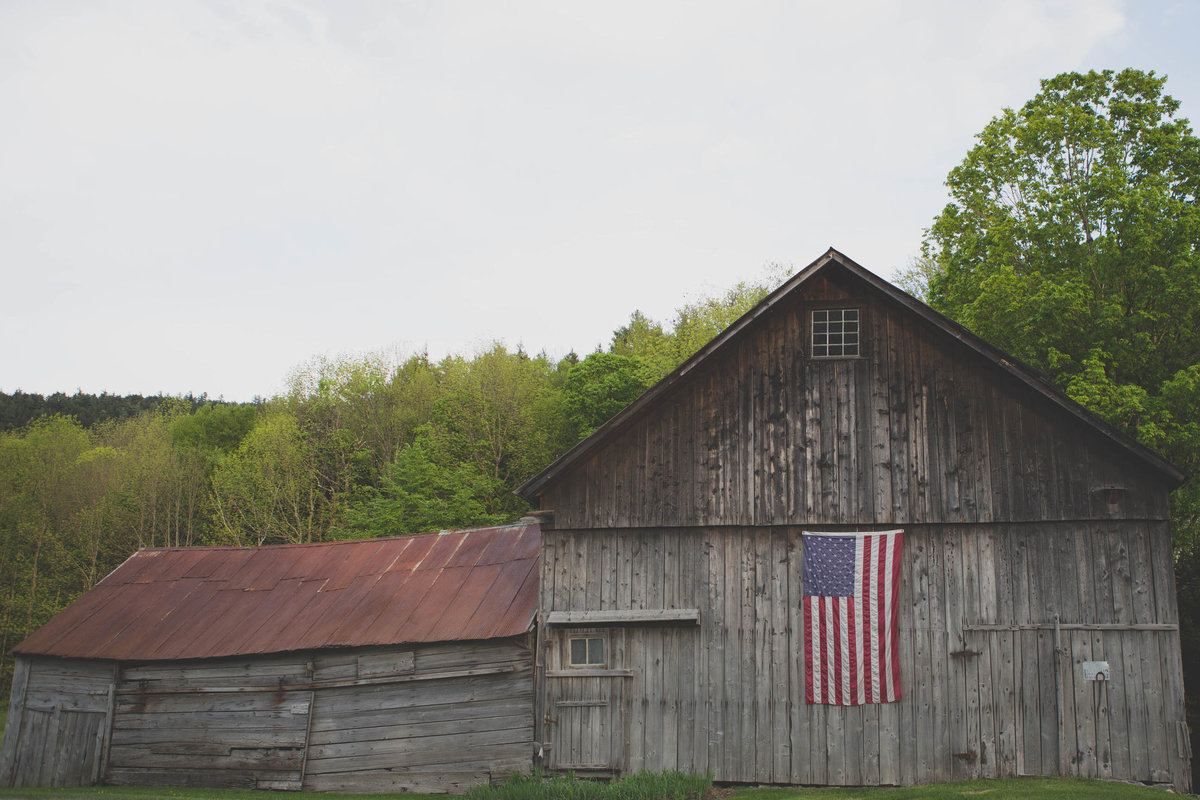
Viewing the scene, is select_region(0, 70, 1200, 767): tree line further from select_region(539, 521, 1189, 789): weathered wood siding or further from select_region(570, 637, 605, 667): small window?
select_region(570, 637, 605, 667): small window

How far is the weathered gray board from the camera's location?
1703 cm

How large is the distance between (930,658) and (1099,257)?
13774 millimetres

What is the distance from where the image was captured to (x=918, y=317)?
1599cm

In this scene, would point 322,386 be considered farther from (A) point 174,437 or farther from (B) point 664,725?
(B) point 664,725

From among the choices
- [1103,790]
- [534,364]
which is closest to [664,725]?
[1103,790]

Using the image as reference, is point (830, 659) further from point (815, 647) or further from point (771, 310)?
point (771, 310)

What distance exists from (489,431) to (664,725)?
110ft

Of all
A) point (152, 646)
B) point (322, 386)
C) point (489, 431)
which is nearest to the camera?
point (152, 646)

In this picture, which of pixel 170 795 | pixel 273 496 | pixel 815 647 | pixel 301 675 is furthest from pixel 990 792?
pixel 273 496

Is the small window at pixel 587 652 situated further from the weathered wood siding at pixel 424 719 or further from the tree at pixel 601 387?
the tree at pixel 601 387

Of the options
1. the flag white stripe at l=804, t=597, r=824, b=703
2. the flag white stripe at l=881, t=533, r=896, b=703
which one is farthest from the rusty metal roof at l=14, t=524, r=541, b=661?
the flag white stripe at l=881, t=533, r=896, b=703

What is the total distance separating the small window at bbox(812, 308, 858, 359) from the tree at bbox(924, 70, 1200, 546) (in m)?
8.91

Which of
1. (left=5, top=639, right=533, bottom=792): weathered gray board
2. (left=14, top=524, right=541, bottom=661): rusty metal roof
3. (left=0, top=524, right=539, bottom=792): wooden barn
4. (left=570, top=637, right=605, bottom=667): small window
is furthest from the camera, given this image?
(left=14, top=524, right=541, bottom=661): rusty metal roof

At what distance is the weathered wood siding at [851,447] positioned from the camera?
1534 cm
